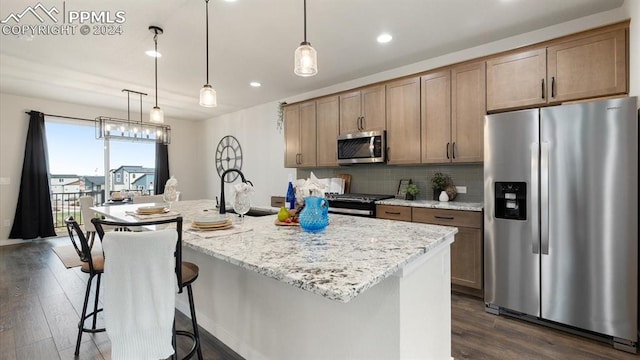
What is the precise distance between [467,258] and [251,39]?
307cm

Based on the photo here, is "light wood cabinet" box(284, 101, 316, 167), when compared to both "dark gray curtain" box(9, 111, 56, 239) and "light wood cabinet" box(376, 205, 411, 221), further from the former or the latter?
"dark gray curtain" box(9, 111, 56, 239)

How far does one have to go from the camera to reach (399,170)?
3844 millimetres

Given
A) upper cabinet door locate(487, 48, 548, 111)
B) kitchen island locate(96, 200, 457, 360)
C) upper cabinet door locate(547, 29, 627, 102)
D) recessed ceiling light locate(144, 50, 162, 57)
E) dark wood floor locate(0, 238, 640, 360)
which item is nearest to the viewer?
kitchen island locate(96, 200, 457, 360)

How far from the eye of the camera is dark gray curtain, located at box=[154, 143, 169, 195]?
6.64 meters

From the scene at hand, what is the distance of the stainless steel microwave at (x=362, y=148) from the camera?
142 inches

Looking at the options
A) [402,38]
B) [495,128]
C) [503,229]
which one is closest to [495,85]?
[495,128]

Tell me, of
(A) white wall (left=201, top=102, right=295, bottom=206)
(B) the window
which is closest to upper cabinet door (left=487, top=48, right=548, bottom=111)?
(A) white wall (left=201, top=102, right=295, bottom=206)

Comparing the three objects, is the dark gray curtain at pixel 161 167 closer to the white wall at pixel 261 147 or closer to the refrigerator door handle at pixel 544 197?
the white wall at pixel 261 147

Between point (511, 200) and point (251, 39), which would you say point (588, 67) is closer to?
point (511, 200)

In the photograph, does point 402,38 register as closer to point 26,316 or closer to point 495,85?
point 495,85

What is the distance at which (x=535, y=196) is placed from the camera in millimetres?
2305

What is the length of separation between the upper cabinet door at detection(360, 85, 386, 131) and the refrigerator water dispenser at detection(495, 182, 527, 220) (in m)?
1.56

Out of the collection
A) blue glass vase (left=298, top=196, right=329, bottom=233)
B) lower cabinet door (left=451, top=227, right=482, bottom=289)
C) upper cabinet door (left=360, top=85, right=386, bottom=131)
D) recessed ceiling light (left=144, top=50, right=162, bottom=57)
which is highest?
recessed ceiling light (left=144, top=50, right=162, bottom=57)

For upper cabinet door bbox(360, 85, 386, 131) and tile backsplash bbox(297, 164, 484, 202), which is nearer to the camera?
tile backsplash bbox(297, 164, 484, 202)
